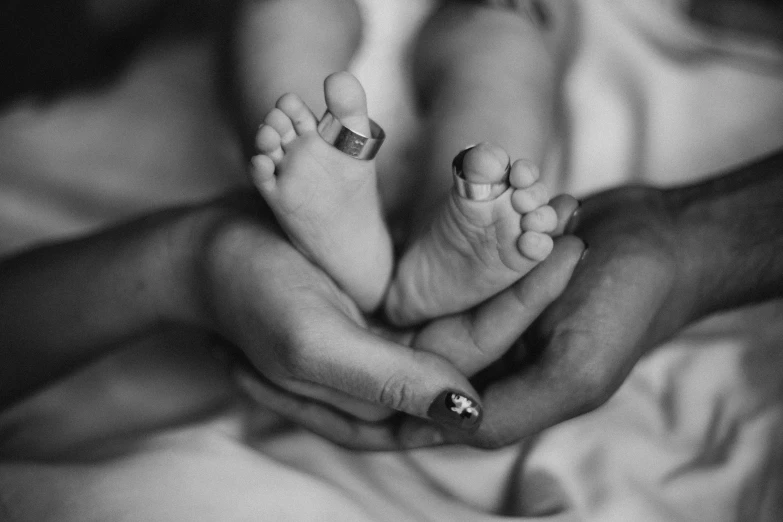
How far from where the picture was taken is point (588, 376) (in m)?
0.66

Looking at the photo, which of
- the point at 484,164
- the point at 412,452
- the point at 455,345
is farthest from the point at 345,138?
the point at 412,452

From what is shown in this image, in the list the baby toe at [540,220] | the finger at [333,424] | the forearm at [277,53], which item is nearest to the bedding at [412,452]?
the finger at [333,424]

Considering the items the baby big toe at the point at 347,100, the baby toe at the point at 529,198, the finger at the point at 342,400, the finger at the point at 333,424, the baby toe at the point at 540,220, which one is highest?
the baby big toe at the point at 347,100

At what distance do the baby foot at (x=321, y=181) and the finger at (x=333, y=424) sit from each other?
14 cm

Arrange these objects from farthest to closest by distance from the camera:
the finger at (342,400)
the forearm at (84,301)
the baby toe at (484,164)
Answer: the forearm at (84,301), the finger at (342,400), the baby toe at (484,164)

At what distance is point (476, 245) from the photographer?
25.5 inches

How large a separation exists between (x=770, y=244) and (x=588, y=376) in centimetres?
34

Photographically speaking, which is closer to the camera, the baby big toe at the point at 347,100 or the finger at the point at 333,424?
the baby big toe at the point at 347,100

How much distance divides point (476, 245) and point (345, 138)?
6.3 inches

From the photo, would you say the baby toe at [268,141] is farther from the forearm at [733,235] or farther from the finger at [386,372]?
the forearm at [733,235]

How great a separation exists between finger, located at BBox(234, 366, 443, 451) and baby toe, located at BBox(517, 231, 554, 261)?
0.22 metres

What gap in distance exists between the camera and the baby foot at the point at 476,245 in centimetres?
60

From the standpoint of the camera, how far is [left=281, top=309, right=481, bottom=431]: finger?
23.5 inches

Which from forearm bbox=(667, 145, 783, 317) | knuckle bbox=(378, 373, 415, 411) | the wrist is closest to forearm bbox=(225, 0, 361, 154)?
the wrist
